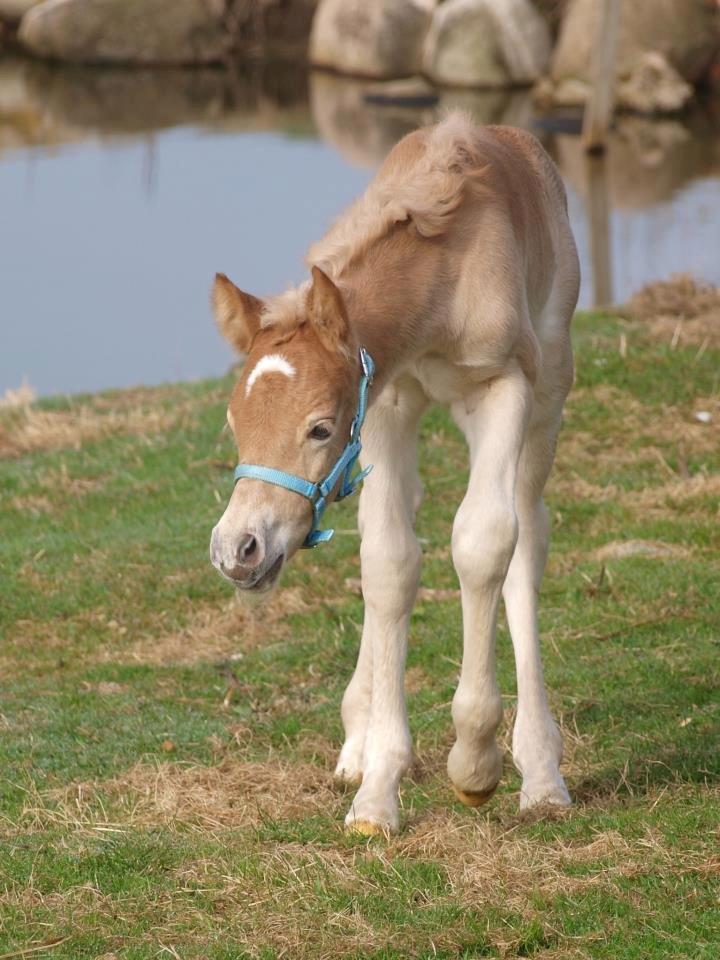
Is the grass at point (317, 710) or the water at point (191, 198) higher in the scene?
the grass at point (317, 710)

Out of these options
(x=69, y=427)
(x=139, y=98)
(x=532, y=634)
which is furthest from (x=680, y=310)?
(x=139, y=98)

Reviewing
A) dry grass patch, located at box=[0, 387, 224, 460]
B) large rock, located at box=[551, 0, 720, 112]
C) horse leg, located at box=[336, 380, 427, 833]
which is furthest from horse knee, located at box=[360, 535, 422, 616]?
large rock, located at box=[551, 0, 720, 112]

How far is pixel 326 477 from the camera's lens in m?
4.37

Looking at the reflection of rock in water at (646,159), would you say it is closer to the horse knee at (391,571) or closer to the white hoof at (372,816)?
the horse knee at (391,571)

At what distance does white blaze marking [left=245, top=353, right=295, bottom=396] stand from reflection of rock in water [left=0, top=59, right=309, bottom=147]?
18.7 meters

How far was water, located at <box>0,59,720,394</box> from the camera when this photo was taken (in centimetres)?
1526

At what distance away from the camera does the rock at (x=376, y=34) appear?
25.0m

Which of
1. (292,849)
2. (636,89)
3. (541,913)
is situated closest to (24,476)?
(292,849)

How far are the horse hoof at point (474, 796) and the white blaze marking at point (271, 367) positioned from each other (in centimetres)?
157

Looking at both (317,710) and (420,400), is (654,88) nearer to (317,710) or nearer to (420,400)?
(317,710)

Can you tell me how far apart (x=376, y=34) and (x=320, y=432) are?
22.0m

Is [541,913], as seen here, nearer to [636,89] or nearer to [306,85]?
[636,89]

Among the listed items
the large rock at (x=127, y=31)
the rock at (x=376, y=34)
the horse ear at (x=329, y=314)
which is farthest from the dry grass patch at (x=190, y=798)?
the large rock at (x=127, y=31)

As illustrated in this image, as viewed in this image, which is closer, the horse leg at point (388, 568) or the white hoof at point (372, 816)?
the white hoof at point (372, 816)
